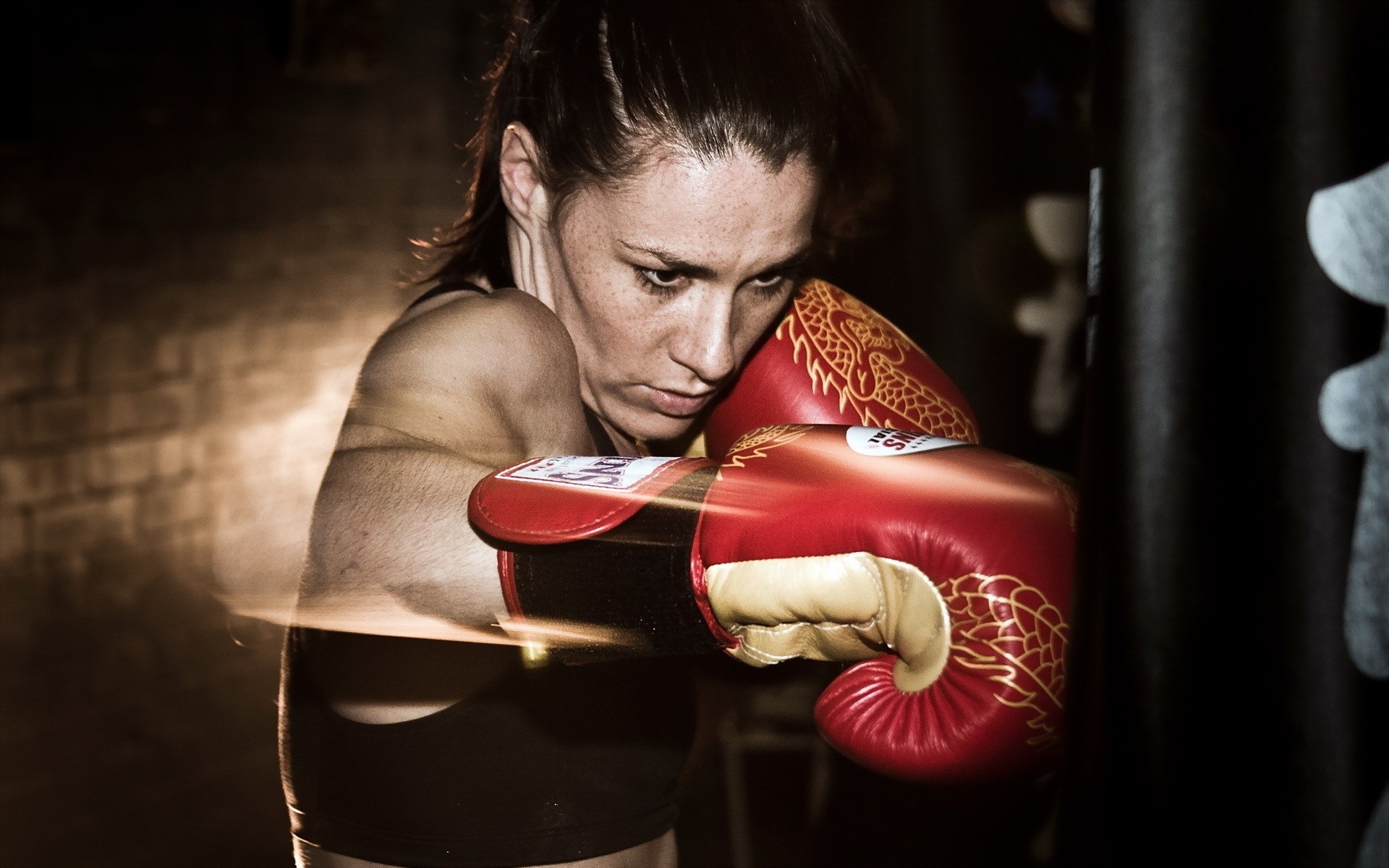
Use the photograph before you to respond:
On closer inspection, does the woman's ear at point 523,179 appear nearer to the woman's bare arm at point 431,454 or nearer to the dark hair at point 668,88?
the dark hair at point 668,88

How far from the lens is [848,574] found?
1.98 feet

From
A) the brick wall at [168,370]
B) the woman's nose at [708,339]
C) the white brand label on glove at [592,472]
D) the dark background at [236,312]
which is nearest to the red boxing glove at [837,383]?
the woman's nose at [708,339]

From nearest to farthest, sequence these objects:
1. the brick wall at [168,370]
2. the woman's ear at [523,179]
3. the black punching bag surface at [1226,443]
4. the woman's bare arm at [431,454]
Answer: the black punching bag surface at [1226,443] → the woman's bare arm at [431,454] → the woman's ear at [523,179] → the brick wall at [168,370]

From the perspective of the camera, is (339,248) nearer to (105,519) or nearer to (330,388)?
(330,388)

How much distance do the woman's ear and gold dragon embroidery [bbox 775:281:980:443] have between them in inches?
10.4

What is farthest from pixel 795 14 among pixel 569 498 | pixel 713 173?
pixel 569 498

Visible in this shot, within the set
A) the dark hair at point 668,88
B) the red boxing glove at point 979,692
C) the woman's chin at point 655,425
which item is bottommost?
the red boxing glove at point 979,692

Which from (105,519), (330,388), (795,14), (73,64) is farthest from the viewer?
(330,388)

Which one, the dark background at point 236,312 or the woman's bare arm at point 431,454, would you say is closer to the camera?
the woman's bare arm at point 431,454

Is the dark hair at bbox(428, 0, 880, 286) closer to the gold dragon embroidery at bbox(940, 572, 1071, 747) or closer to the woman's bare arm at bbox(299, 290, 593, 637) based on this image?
the woman's bare arm at bbox(299, 290, 593, 637)

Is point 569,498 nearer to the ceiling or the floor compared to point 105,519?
nearer to the ceiling

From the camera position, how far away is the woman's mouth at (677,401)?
0.93 m

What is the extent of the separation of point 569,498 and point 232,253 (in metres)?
1.95

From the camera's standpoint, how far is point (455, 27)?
2.61 metres
